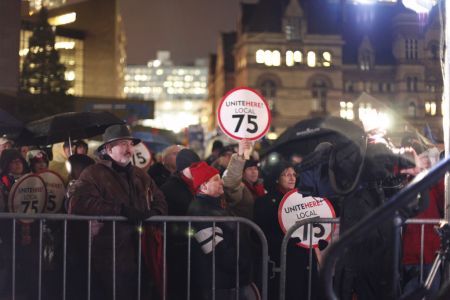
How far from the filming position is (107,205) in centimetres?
639

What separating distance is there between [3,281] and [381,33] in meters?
74.1

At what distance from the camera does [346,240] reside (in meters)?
4.33

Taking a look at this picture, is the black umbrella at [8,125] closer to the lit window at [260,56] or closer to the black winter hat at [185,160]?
the black winter hat at [185,160]

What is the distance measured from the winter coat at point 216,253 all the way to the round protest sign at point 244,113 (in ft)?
7.63

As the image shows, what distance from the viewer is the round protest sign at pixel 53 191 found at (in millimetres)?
7918

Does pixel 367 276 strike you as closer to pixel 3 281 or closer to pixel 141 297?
pixel 141 297

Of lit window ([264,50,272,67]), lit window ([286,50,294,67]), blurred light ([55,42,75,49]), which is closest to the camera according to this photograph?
blurred light ([55,42,75,49])

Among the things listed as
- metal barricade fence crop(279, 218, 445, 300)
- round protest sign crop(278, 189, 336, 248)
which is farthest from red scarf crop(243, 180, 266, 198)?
metal barricade fence crop(279, 218, 445, 300)

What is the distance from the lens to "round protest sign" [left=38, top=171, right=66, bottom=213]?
26.0 feet

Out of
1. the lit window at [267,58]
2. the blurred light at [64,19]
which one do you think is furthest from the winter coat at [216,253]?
the blurred light at [64,19]

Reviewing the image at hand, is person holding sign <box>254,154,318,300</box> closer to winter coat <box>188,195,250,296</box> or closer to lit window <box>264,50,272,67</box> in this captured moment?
winter coat <box>188,195,250,296</box>

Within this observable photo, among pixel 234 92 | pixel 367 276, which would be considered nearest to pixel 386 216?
pixel 367 276

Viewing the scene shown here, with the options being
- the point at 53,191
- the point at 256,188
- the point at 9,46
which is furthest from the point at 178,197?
the point at 9,46

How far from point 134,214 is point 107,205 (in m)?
0.26
